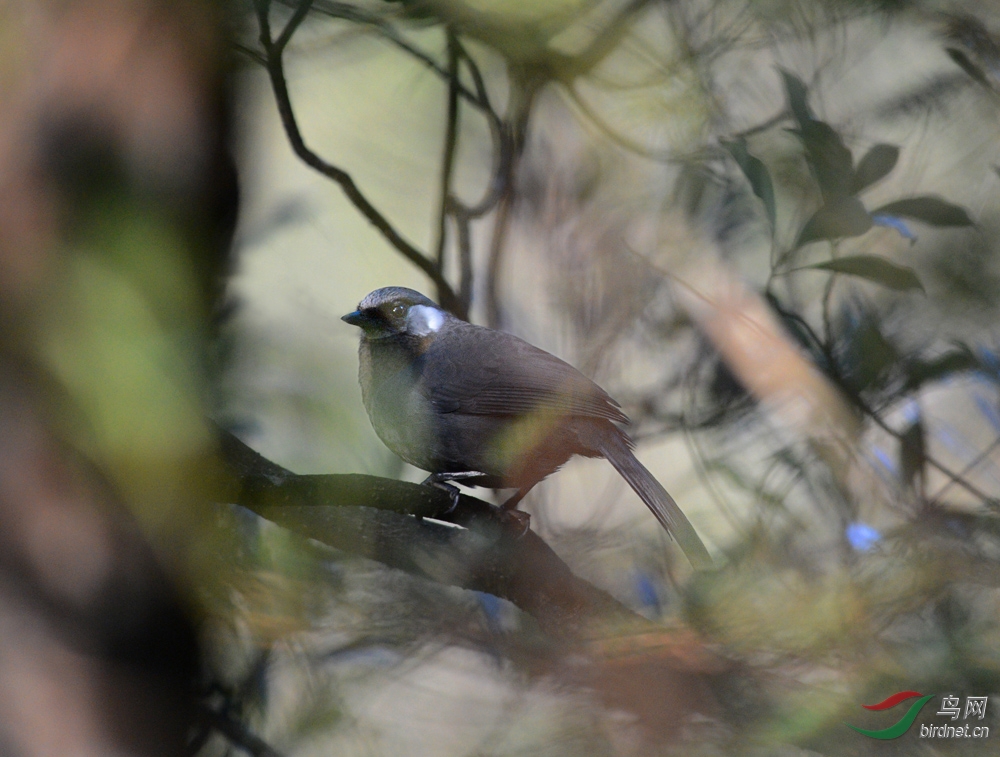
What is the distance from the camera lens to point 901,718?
605mm

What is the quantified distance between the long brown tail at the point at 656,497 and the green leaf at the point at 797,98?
0.39 metres

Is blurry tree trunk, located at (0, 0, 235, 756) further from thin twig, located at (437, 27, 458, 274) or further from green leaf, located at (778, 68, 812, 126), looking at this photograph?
green leaf, located at (778, 68, 812, 126)

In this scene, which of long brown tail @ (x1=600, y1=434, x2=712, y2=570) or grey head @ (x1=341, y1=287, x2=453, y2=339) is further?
grey head @ (x1=341, y1=287, x2=453, y2=339)

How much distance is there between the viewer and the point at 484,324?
0.91m

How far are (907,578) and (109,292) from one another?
33.2 inches

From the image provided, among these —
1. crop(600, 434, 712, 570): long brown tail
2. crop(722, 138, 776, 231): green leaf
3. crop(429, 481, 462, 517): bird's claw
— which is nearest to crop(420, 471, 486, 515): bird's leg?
crop(429, 481, 462, 517): bird's claw

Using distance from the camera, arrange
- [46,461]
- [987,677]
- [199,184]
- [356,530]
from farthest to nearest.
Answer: [199,184]
[46,461]
[356,530]
[987,677]

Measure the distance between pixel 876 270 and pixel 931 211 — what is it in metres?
0.08

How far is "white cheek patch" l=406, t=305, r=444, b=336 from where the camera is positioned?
0.92 m

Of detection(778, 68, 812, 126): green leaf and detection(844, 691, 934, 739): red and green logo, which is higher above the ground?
detection(778, 68, 812, 126): green leaf

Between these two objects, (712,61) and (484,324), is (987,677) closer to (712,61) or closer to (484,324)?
(484,324)

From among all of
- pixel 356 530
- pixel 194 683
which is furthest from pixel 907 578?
pixel 194 683

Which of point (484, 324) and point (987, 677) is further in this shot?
point (484, 324)

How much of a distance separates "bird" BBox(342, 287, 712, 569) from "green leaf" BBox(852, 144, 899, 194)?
1.09 ft
